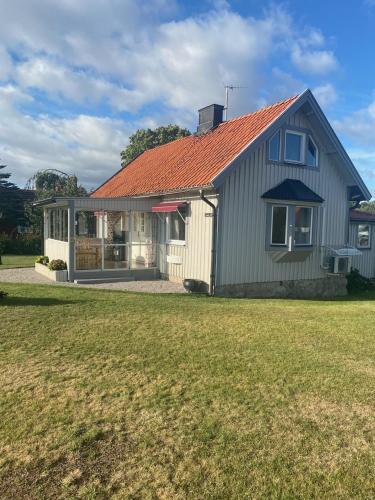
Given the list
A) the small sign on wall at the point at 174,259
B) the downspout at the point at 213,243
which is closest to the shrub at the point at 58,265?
the small sign on wall at the point at 174,259

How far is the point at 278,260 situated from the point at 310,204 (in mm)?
2282

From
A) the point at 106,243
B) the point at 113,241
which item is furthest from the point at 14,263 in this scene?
the point at 106,243

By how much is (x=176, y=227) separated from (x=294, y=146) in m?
5.09

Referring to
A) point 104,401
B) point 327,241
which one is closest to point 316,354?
point 104,401

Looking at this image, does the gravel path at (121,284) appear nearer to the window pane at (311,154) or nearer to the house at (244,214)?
the house at (244,214)

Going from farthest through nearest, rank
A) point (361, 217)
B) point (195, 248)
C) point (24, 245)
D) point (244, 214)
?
point (24, 245) < point (361, 217) < point (195, 248) < point (244, 214)

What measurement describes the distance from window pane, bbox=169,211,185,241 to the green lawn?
643cm

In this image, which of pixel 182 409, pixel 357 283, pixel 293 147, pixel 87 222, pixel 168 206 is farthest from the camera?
pixel 87 222

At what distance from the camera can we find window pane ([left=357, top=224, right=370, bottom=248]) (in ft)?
63.1

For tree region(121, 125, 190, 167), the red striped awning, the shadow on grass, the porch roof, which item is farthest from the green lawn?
tree region(121, 125, 190, 167)

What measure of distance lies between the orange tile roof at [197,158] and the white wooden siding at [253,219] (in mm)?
672

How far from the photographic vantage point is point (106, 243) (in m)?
15.6

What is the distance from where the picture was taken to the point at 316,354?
21.4 feet

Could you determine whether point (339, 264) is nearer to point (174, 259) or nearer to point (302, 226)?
point (302, 226)
